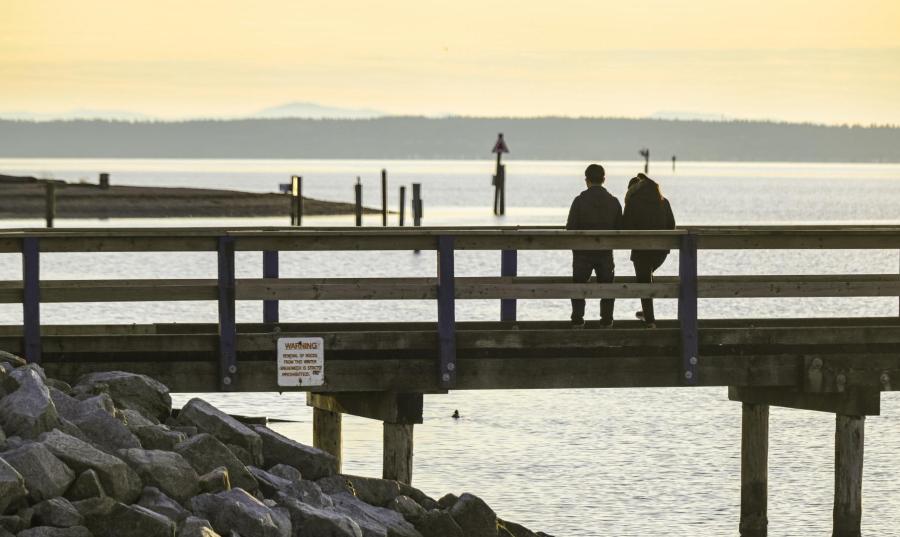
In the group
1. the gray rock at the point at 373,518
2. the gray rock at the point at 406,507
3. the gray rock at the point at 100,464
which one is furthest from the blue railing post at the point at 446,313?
the gray rock at the point at 100,464

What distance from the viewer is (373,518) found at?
42.1ft

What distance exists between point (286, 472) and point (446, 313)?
215cm

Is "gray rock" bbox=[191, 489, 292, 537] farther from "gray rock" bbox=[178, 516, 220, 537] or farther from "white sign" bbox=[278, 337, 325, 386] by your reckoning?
"white sign" bbox=[278, 337, 325, 386]

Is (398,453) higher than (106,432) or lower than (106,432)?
lower

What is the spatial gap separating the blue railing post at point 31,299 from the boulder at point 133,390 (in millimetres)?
558

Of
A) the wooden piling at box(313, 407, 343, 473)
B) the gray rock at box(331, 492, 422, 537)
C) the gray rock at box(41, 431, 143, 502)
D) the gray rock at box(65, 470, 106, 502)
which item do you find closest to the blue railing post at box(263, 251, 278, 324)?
the wooden piling at box(313, 407, 343, 473)

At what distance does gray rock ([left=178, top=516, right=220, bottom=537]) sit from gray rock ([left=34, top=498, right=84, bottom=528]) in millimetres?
668

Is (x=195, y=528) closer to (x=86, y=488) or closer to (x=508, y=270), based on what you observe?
(x=86, y=488)

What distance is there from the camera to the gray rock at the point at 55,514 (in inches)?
424

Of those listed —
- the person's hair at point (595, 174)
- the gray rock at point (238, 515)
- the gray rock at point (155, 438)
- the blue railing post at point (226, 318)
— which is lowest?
the gray rock at point (238, 515)

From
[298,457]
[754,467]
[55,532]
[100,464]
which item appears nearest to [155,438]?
[100,464]

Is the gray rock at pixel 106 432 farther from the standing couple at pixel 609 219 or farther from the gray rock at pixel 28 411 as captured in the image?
the standing couple at pixel 609 219

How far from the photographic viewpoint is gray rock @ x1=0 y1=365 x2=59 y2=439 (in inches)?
463

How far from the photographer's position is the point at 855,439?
16156 millimetres
